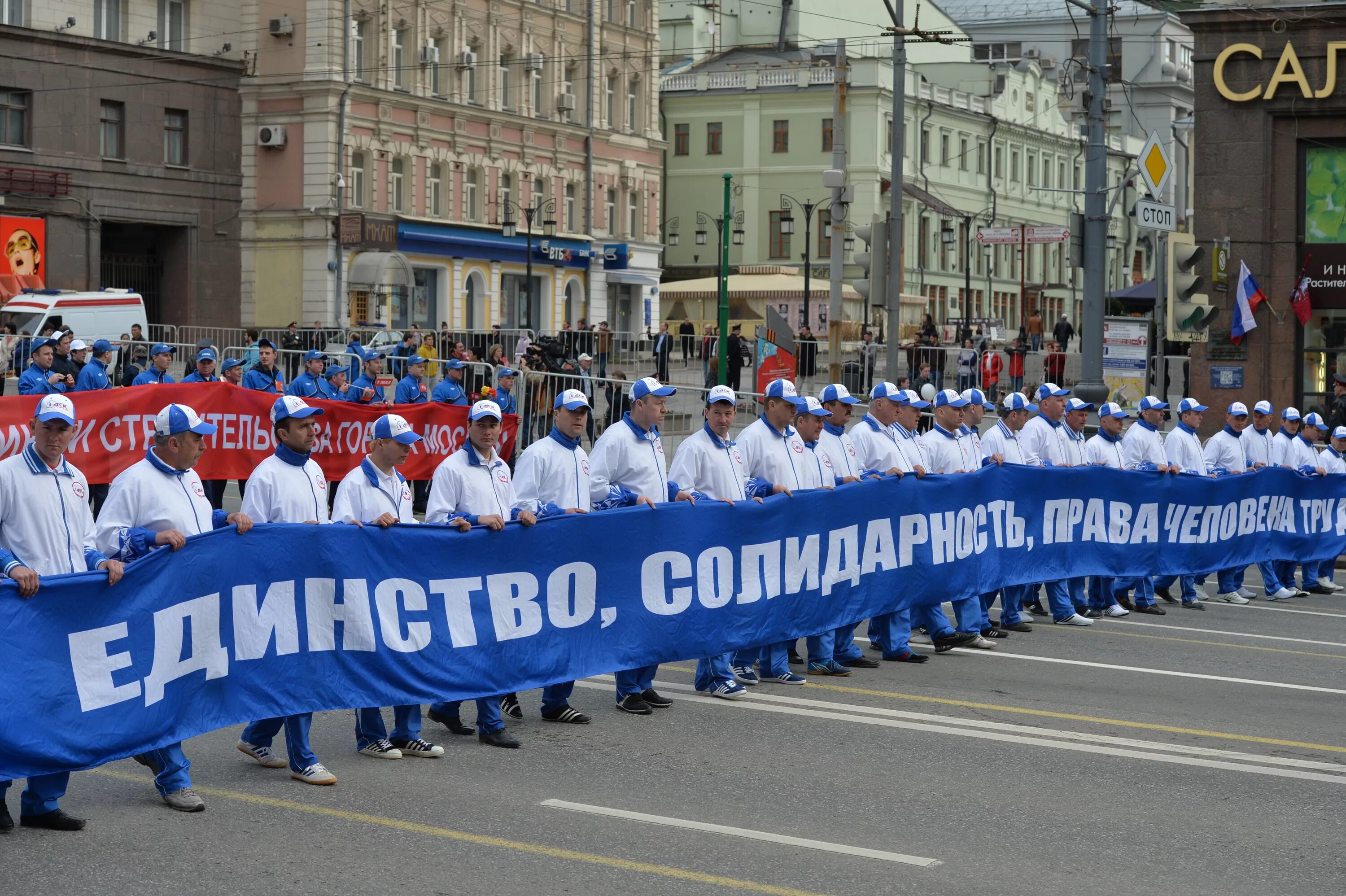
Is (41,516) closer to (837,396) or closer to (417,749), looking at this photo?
(417,749)

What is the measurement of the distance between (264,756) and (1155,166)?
15.9 metres

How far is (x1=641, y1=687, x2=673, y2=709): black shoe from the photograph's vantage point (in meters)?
10.9

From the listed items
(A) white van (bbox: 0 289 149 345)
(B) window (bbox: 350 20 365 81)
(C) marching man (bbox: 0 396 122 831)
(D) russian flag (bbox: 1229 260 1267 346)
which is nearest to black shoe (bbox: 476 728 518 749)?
(C) marching man (bbox: 0 396 122 831)

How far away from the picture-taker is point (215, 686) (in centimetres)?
848

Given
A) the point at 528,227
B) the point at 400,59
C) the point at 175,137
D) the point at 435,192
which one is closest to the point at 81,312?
the point at 175,137

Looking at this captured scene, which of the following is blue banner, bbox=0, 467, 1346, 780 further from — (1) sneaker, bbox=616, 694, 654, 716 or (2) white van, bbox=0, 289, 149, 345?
(2) white van, bbox=0, 289, 149, 345

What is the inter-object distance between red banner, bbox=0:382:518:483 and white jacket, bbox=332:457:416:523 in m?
7.73

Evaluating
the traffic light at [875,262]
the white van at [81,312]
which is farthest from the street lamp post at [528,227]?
the traffic light at [875,262]

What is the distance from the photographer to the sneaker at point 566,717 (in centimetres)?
1037

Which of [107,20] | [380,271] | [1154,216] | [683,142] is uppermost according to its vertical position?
[683,142]

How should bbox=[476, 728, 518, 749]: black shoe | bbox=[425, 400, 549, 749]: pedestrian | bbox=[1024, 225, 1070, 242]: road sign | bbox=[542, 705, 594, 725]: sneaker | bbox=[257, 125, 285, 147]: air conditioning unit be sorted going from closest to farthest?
bbox=[476, 728, 518, 749]: black shoe, bbox=[425, 400, 549, 749]: pedestrian, bbox=[542, 705, 594, 725]: sneaker, bbox=[1024, 225, 1070, 242]: road sign, bbox=[257, 125, 285, 147]: air conditioning unit

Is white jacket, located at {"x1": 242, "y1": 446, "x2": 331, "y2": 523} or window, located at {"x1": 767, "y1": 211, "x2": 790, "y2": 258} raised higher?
window, located at {"x1": 767, "y1": 211, "x2": 790, "y2": 258}

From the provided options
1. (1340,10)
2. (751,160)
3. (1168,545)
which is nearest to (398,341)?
(1340,10)

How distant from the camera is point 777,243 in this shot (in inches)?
3248
